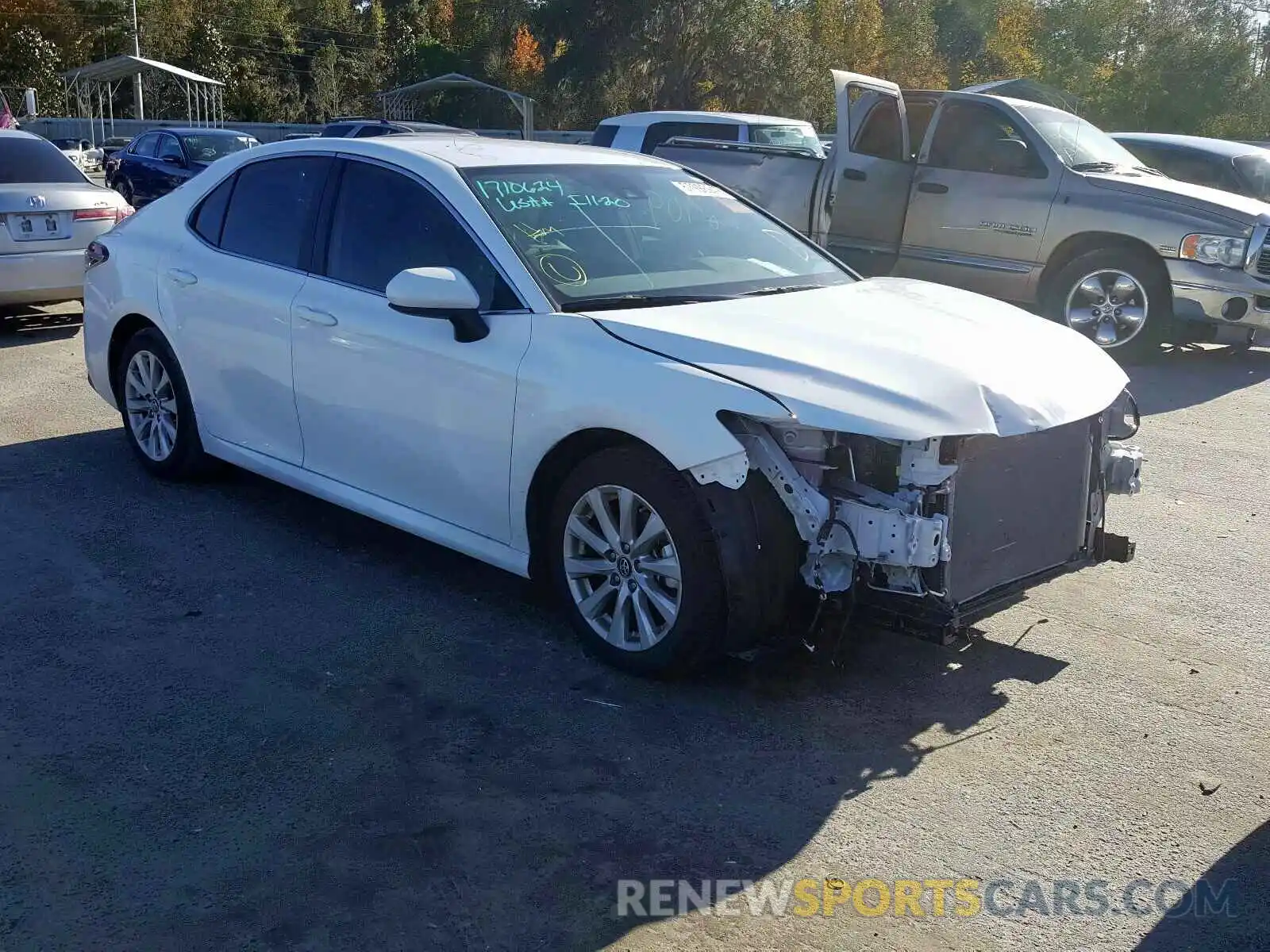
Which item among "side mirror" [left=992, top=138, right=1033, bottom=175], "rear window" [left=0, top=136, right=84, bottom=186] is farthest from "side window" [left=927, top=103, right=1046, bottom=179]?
"rear window" [left=0, top=136, right=84, bottom=186]

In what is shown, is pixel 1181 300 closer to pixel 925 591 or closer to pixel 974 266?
pixel 974 266

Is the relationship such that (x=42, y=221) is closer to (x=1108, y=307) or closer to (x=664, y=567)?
(x=664, y=567)

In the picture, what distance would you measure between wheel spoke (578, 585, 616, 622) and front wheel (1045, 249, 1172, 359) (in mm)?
7116

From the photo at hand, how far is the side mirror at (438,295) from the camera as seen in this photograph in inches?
174

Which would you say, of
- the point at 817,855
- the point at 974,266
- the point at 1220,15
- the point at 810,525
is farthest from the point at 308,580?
the point at 1220,15

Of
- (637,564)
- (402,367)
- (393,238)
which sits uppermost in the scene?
(393,238)

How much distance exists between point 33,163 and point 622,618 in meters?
8.53

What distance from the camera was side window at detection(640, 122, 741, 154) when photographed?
14.1 meters

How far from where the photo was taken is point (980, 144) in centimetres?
1091

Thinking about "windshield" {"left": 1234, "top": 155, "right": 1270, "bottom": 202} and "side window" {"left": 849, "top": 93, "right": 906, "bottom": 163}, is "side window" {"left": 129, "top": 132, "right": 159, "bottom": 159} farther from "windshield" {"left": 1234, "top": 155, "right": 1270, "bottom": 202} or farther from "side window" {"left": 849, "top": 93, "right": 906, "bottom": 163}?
"windshield" {"left": 1234, "top": 155, "right": 1270, "bottom": 202}

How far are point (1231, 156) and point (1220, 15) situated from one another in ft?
76.2

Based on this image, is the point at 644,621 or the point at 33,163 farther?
the point at 33,163

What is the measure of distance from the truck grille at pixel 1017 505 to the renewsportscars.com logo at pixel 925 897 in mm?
1011

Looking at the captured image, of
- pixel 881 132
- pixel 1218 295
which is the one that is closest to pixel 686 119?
pixel 881 132
